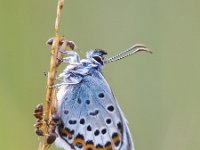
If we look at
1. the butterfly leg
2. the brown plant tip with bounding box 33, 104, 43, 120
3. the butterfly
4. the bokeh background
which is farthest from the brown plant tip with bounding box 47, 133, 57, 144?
the bokeh background

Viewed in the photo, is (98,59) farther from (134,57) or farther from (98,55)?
(134,57)

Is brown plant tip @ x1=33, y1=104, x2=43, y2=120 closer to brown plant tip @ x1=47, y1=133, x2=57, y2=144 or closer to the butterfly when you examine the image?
brown plant tip @ x1=47, y1=133, x2=57, y2=144

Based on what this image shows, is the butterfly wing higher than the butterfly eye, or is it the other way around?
the butterfly eye

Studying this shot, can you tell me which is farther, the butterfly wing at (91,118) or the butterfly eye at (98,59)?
the butterfly eye at (98,59)

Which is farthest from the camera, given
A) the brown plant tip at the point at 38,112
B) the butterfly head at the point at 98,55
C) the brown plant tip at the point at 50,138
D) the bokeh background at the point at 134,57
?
the bokeh background at the point at 134,57

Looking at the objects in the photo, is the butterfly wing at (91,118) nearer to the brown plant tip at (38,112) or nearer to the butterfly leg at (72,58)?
the butterfly leg at (72,58)

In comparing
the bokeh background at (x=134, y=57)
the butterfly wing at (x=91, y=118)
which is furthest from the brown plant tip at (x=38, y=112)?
the bokeh background at (x=134, y=57)
